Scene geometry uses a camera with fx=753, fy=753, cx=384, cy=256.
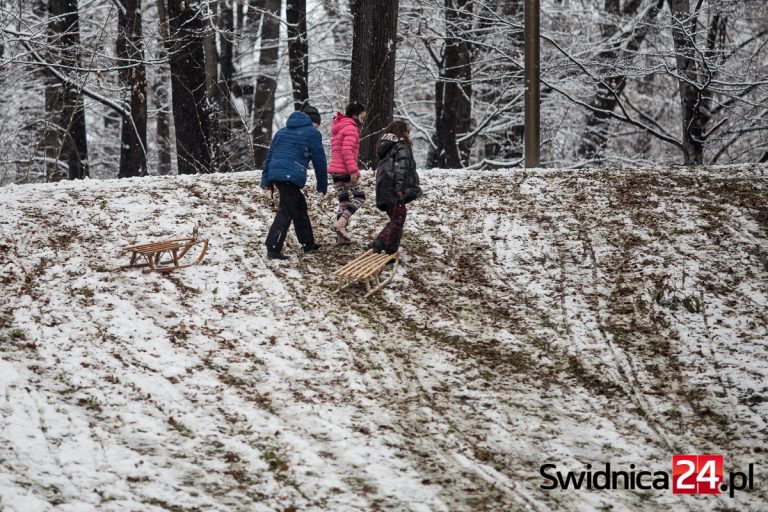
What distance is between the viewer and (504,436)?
546 cm

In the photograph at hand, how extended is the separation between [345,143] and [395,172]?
78 centimetres

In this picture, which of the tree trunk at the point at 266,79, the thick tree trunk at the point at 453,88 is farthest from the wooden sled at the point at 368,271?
the tree trunk at the point at 266,79

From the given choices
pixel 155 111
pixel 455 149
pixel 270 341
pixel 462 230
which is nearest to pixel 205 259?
pixel 270 341

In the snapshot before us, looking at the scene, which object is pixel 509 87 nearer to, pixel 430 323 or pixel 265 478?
pixel 430 323

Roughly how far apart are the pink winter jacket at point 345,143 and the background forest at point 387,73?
12.7 ft

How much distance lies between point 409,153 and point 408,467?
4.06 m

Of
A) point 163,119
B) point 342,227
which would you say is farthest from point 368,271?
point 163,119

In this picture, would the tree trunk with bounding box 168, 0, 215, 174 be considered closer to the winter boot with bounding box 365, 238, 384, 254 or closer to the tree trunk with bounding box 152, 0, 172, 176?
the winter boot with bounding box 365, 238, 384, 254

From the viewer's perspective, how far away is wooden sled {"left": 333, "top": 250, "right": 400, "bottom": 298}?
7629 millimetres

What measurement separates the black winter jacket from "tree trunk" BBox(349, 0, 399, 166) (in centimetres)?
423

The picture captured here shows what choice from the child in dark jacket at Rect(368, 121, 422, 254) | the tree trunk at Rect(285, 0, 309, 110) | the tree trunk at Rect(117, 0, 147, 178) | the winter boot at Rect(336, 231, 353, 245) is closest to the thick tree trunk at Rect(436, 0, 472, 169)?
the tree trunk at Rect(285, 0, 309, 110)

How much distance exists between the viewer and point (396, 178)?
818cm

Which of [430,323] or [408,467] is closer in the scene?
[408,467]

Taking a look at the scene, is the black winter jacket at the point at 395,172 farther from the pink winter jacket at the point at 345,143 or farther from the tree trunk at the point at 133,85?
the tree trunk at the point at 133,85
